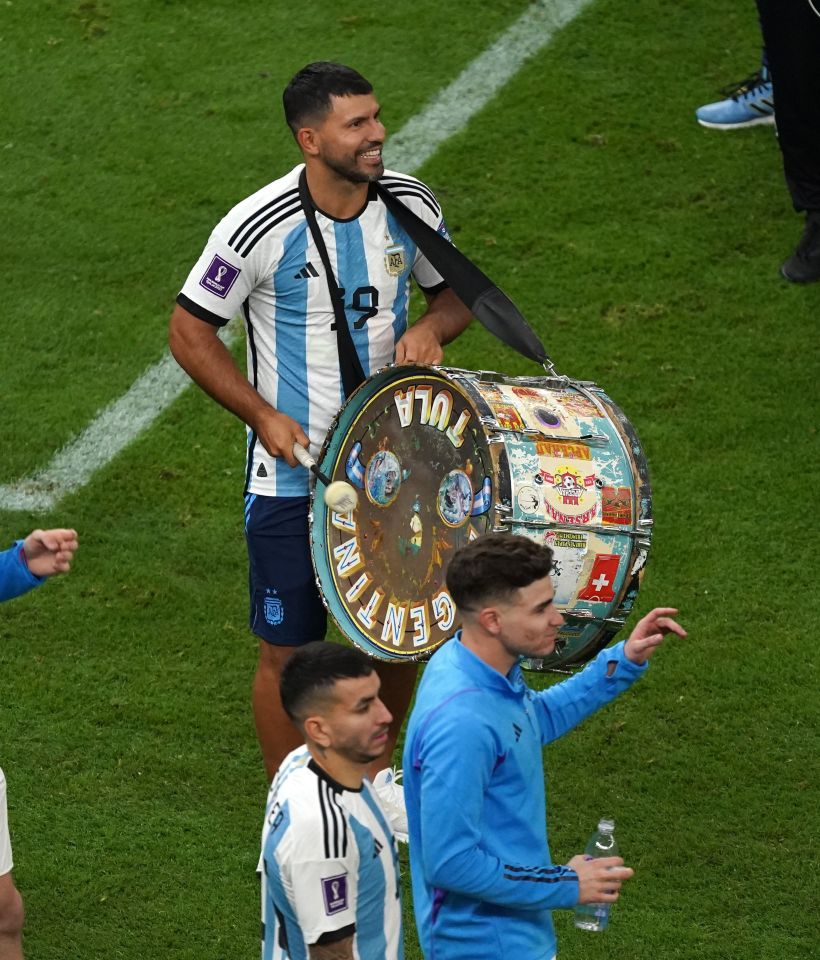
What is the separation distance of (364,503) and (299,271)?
A: 68 centimetres

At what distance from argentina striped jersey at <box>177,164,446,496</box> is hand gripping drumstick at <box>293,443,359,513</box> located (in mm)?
176

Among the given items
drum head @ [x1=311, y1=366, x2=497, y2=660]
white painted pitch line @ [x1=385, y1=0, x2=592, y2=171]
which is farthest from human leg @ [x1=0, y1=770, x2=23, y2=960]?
white painted pitch line @ [x1=385, y1=0, x2=592, y2=171]

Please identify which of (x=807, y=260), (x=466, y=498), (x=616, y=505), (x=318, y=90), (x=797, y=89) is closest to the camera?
(x=616, y=505)

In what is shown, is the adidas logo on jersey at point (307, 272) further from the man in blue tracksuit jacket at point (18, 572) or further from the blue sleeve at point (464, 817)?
the blue sleeve at point (464, 817)

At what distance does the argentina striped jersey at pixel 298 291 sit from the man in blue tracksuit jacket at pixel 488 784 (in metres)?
1.39

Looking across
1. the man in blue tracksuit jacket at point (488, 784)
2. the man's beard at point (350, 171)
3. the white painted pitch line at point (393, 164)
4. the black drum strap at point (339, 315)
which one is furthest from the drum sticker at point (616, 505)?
the white painted pitch line at point (393, 164)

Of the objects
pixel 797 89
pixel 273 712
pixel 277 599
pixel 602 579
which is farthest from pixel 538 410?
pixel 797 89

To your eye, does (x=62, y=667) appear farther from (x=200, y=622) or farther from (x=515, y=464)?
(x=515, y=464)

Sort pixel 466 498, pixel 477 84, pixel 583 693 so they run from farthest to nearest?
pixel 477 84, pixel 466 498, pixel 583 693

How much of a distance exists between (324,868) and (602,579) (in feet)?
4.54

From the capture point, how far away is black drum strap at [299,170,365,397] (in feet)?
16.8

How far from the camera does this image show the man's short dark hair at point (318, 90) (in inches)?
201

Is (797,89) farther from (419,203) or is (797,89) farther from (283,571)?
(283,571)

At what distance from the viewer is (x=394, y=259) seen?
524 centimetres
